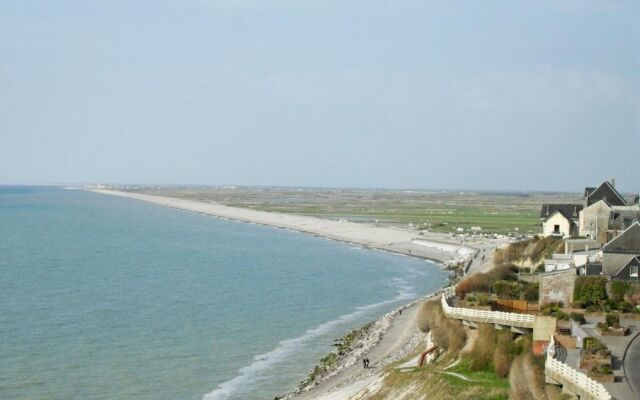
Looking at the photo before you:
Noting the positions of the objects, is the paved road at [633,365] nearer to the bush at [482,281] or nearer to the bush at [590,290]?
the bush at [590,290]

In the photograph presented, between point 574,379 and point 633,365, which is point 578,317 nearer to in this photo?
point 633,365

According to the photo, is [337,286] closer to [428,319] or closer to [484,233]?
[428,319]

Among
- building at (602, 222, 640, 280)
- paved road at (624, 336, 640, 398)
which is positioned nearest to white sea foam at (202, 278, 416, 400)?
building at (602, 222, 640, 280)

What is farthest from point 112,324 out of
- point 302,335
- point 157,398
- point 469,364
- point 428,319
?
point 469,364

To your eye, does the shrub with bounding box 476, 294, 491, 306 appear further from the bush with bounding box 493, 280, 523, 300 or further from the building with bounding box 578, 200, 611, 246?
the building with bounding box 578, 200, 611, 246

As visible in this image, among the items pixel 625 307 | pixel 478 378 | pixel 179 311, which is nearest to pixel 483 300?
pixel 625 307

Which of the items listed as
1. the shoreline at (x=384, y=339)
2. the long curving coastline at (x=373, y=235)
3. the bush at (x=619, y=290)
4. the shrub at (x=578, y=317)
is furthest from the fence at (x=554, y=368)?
the long curving coastline at (x=373, y=235)
